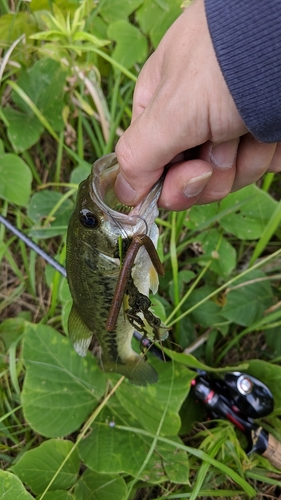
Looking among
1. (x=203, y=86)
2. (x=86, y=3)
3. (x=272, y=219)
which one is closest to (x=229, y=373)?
(x=272, y=219)

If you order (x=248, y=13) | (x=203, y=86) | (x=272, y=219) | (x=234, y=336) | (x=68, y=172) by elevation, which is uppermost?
(x=248, y=13)

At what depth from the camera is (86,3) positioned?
2439 millimetres

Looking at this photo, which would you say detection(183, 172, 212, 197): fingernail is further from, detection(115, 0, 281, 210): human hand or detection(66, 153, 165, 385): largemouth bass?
detection(66, 153, 165, 385): largemouth bass

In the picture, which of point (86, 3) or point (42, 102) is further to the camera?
point (42, 102)

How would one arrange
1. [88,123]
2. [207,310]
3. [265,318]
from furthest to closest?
[88,123]
[207,310]
[265,318]

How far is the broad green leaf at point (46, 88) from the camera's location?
8.51 ft

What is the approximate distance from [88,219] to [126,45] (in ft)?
5.15

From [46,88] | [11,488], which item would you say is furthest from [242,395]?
[46,88]

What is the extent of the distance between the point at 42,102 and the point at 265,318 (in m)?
1.85

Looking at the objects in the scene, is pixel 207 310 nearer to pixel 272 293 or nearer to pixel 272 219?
pixel 272 293

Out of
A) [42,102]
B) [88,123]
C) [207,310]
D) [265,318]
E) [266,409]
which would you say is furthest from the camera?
[88,123]

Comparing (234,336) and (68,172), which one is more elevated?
(68,172)

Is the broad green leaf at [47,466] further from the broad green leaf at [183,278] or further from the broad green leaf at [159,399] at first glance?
the broad green leaf at [183,278]

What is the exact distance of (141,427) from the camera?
2.12 metres
